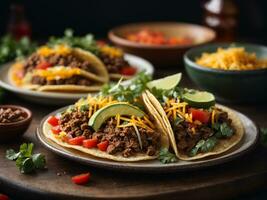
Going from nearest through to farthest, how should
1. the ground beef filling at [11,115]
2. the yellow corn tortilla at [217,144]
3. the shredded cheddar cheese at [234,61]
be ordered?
the yellow corn tortilla at [217,144]
the ground beef filling at [11,115]
the shredded cheddar cheese at [234,61]

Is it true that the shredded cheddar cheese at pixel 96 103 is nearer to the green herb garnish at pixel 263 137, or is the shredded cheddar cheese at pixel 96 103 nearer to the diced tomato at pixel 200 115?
the diced tomato at pixel 200 115

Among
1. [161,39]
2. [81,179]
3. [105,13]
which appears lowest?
[105,13]

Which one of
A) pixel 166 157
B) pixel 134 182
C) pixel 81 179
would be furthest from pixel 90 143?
pixel 166 157

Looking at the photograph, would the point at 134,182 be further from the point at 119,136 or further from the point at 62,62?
the point at 62,62

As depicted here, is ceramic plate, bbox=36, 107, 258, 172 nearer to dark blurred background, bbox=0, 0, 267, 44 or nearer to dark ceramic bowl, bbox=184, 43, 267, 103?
dark ceramic bowl, bbox=184, 43, 267, 103

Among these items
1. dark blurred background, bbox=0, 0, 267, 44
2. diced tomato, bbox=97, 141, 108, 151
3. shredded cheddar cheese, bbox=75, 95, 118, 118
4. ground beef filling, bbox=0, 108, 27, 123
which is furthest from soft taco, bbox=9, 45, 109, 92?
dark blurred background, bbox=0, 0, 267, 44

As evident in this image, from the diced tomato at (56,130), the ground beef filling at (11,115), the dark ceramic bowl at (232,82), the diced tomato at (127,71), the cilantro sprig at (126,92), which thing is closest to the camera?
the diced tomato at (56,130)

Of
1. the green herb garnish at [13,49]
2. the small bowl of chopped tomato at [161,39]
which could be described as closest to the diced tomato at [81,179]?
the green herb garnish at [13,49]
